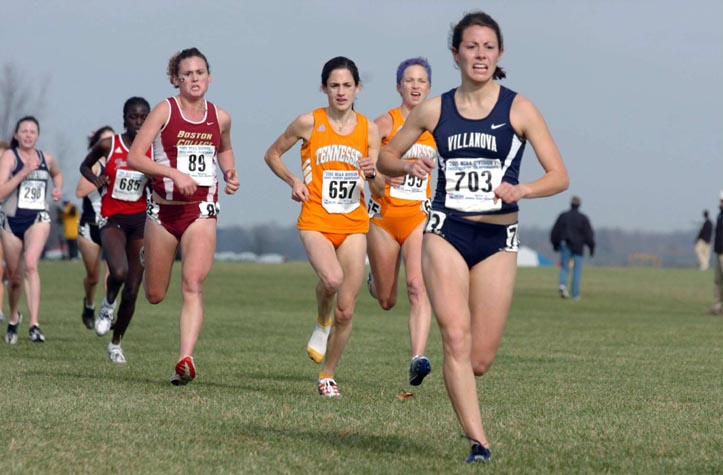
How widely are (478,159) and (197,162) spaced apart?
4.09 m

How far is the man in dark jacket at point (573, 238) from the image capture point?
3145cm

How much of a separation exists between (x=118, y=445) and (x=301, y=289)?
89.7 feet

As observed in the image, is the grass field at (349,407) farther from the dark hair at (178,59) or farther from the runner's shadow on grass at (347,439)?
the dark hair at (178,59)

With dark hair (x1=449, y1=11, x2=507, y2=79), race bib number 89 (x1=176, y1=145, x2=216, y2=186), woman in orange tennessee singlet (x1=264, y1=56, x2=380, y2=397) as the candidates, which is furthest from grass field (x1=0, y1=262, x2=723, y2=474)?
dark hair (x1=449, y1=11, x2=507, y2=79)

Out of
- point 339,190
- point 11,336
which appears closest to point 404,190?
point 339,190

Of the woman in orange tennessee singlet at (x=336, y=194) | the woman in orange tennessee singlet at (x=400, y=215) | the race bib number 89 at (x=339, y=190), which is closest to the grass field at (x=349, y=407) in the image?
the woman in orange tennessee singlet at (x=336, y=194)

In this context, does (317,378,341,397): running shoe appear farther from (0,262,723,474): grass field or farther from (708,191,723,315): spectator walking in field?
(708,191,723,315): spectator walking in field

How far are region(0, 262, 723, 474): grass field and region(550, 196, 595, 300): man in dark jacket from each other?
12260mm

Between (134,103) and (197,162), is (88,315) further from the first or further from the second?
(197,162)

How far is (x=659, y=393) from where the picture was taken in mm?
10703

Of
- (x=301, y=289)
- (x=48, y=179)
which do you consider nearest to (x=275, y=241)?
(x=301, y=289)

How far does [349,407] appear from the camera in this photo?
366 inches

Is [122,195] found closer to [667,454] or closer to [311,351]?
[311,351]

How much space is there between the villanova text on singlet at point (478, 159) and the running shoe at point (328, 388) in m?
3.38
